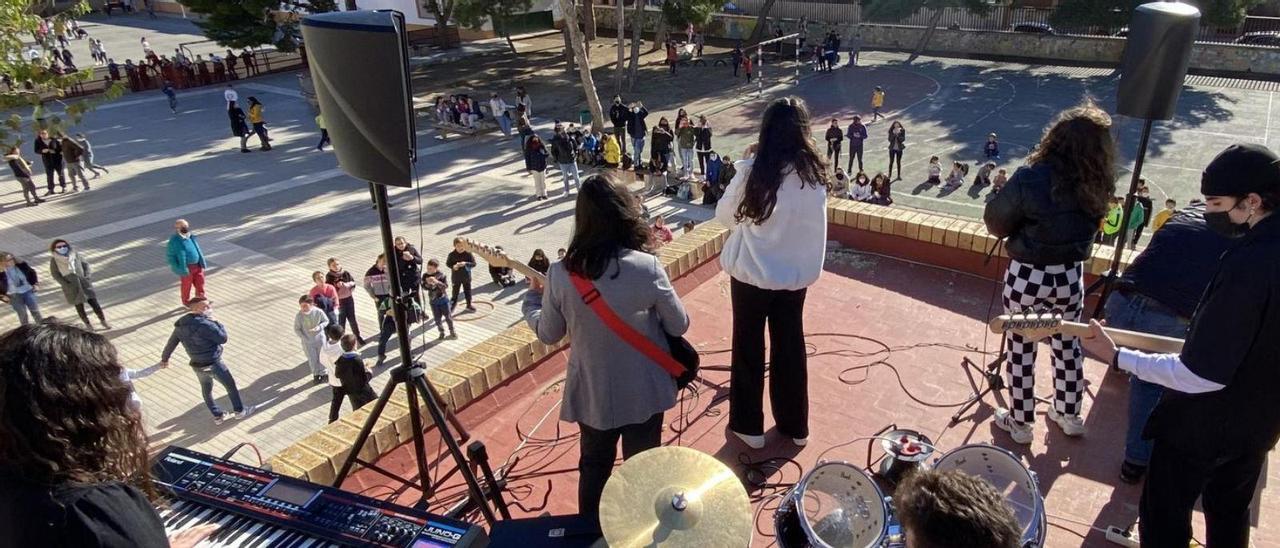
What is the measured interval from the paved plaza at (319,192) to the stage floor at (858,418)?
141 centimetres

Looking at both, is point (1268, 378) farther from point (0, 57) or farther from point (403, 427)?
point (0, 57)

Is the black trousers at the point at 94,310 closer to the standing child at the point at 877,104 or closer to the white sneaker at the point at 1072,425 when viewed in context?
the white sneaker at the point at 1072,425

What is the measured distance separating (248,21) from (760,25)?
63.7ft

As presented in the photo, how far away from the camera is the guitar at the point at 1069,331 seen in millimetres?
2787

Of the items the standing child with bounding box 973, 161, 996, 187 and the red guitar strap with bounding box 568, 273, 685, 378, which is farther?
the standing child with bounding box 973, 161, 996, 187

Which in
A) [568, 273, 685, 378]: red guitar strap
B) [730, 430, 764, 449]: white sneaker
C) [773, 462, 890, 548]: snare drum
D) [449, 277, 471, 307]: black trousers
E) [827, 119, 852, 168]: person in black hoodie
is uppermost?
[568, 273, 685, 378]: red guitar strap

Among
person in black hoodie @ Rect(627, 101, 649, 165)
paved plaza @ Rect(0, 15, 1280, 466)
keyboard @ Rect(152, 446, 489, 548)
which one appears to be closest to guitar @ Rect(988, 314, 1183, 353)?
keyboard @ Rect(152, 446, 489, 548)

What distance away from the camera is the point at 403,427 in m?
4.07

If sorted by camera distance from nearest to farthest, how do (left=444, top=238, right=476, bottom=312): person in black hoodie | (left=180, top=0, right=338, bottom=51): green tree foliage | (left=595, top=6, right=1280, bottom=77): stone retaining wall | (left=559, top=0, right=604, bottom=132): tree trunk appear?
(left=444, top=238, right=476, bottom=312): person in black hoodie
(left=559, top=0, right=604, bottom=132): tree trunk
(left=595, top=6, right=1280, bottom=77): stone retaining wall
(left=180, top=0, right=338, bottom=51): green tree foliage

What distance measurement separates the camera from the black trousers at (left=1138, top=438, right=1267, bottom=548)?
260cm

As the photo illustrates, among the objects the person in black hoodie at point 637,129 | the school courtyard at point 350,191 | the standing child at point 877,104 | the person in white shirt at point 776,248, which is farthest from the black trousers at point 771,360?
the standing child at point 877,104

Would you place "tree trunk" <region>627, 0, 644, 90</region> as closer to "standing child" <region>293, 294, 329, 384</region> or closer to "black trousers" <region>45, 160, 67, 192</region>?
"black trousers" <region>45, 160, 67, 192</region>

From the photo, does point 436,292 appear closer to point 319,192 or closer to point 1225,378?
point 1225,378

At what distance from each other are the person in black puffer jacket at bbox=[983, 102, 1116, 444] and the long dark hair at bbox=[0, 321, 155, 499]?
11.1 feet
